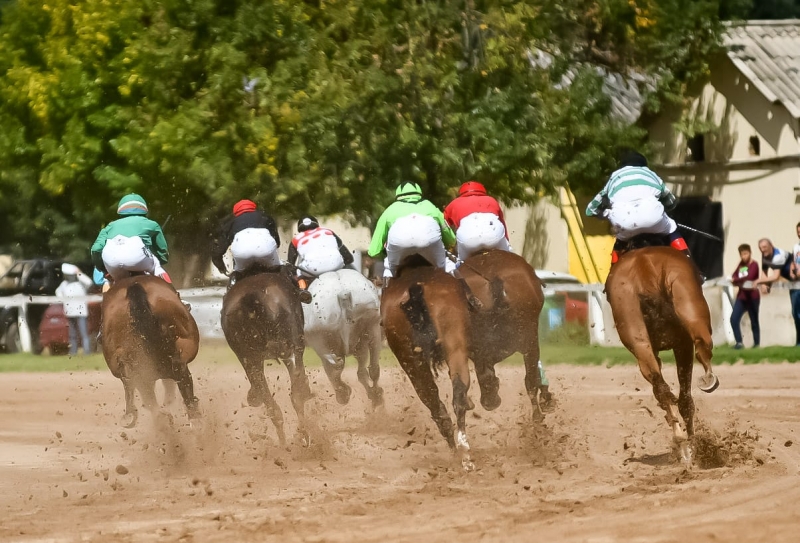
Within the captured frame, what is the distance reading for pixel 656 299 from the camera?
1137 cm

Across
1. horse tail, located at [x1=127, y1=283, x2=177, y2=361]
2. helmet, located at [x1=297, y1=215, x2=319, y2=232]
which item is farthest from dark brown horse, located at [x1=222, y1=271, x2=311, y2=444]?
helmet, located at [x1=297, y1=215, x2=319, y2=232]

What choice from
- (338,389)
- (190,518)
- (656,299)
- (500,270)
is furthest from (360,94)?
(190,518)

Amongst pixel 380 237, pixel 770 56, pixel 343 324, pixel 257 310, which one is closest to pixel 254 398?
pixel 257 310

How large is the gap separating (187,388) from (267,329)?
90cm

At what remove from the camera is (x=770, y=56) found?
109 feet

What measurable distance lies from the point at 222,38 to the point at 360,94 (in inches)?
163

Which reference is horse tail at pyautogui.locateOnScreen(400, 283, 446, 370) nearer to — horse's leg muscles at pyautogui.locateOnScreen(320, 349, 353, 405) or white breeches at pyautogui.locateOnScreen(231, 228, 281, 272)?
white breeches at pyautogui.locateOnScreen(231, 228, 281, 272)

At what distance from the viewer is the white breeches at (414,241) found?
39.4 feet

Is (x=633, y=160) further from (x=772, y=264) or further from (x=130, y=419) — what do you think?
(x=772, y=264)

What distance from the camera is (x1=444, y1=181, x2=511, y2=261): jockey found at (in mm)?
13320

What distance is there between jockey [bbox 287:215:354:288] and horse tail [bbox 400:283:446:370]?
3985mm

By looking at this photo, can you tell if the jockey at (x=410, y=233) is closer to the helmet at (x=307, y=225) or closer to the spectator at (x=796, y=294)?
the helmet at (x=307, y=225)

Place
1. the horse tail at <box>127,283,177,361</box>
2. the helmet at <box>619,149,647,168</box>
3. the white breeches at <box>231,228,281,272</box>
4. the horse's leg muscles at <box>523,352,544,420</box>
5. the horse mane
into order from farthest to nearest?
the white breeches at <box>231,228,281,272</box>, the horse's leg muscles at <box>523,352,544,420</box>, the horse tail at <box>127,283,177,361</box>, the helmet at <box>619,149,647,168</box>, the horse mane

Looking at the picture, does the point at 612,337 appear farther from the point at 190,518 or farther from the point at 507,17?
the point at 190,518
